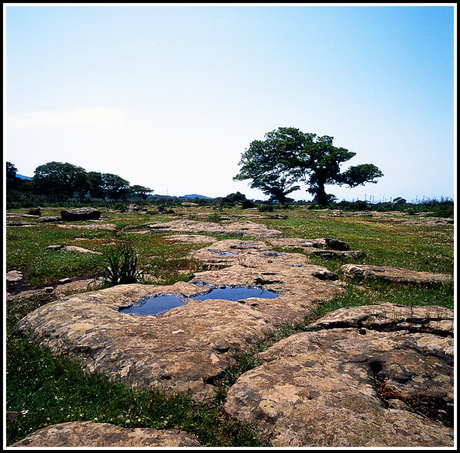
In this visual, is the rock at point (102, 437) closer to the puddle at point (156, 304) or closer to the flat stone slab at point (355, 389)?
the flat stone slab at point (355, 389)

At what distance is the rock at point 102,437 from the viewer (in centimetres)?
312

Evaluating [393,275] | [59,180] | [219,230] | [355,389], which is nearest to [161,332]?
[355,389]

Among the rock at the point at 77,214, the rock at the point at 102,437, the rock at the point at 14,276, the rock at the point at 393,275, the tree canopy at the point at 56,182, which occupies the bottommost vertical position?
the rock at the point at 102,437

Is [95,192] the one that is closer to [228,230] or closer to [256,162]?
[256,162]

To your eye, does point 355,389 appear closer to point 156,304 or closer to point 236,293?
point 236,293

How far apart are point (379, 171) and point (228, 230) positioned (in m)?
61.0

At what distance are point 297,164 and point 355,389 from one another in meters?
70.2

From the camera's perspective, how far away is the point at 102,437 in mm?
3215

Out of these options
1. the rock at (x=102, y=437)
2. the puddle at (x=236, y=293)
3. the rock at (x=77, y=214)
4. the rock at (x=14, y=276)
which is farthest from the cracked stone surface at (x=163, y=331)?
the rock at (x=77, y=214)

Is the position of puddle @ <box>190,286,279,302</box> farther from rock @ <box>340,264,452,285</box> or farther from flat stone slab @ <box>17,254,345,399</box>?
rock @ <box>340,264,452,285</box>

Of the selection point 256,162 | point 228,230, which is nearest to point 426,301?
point 228,230

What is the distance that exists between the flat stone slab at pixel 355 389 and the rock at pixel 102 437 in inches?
33.2

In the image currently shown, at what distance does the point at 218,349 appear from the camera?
5.12 metres

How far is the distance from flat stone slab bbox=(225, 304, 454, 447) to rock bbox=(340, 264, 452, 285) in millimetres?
4709
